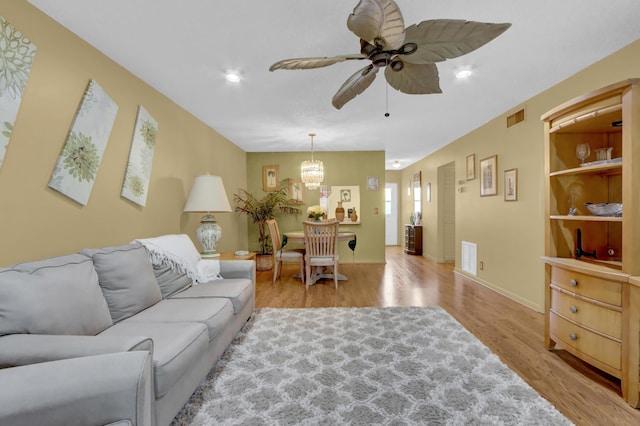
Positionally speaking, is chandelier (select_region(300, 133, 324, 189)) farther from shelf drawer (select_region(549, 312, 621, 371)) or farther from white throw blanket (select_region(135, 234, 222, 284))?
shelf drawer (select_region(549, 312, 621, 371))

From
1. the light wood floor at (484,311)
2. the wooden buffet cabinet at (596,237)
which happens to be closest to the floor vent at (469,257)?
the light wood floor at (484,311)

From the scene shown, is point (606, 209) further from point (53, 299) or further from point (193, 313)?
point (53, 299)

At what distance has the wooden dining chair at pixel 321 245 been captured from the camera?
4.04 meters

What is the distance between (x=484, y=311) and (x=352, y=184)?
3551 millimetres

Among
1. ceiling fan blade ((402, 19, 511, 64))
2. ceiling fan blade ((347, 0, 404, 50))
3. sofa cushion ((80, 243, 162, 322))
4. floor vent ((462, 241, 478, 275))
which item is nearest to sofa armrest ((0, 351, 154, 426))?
sofa cushion ((80, 243, 162, 322))

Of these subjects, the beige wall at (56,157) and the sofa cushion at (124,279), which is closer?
the beige wall at (56,157)

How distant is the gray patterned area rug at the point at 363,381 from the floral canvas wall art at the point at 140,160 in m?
1.60

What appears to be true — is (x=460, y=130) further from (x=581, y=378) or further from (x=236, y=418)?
(x=236, y=418)

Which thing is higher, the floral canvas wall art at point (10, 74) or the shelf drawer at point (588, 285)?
the floral canvas wall art at point (10, 74)

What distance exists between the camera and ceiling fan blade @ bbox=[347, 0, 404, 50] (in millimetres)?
1118

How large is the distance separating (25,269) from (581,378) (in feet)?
10.9

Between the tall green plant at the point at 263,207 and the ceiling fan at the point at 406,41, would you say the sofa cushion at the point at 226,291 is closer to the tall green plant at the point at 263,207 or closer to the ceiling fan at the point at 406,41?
the ceiling fan at the point at 406,41

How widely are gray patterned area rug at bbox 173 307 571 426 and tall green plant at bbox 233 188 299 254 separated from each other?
2899 mm

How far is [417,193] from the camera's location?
753 centimetres
